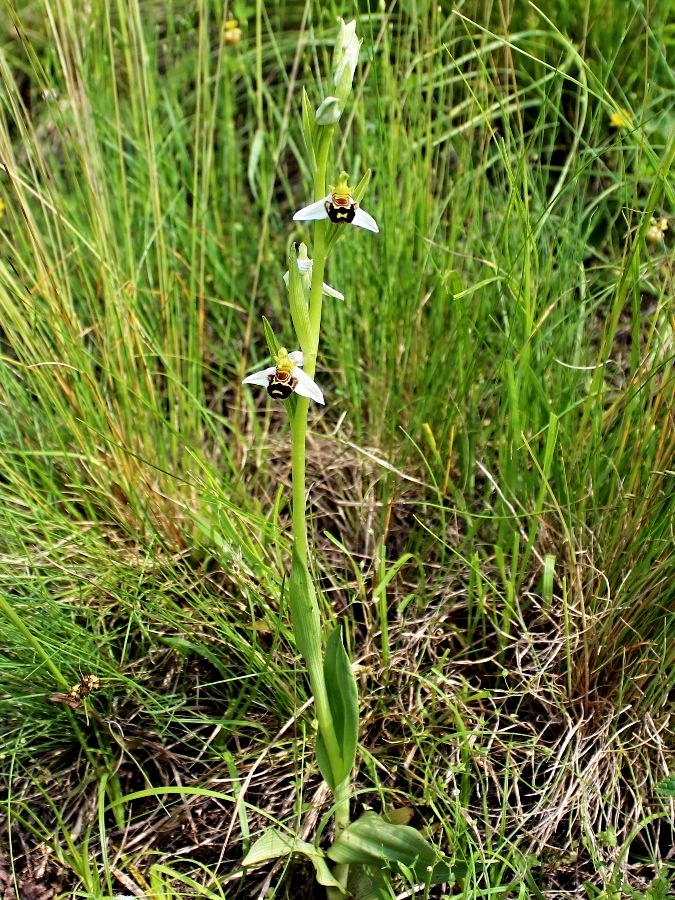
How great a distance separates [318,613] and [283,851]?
1.21 ft

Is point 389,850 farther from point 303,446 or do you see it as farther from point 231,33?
point 231,33

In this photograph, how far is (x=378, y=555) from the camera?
69.6 inches

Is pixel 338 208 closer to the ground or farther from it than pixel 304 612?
farther from it

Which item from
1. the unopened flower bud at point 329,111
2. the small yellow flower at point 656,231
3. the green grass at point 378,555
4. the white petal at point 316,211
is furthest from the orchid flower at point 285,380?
the small yellow flower at point 656,231

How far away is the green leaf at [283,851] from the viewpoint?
1373mm

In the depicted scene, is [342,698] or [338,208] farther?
[342,698]

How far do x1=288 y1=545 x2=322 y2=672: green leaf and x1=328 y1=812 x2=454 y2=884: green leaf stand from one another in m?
0.27

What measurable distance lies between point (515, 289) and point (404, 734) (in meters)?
0.81

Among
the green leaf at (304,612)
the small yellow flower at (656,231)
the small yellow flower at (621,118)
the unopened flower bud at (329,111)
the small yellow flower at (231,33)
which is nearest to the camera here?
the unopened flower bud at (329,111)

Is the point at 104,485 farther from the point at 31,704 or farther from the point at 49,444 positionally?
the point at 31,704

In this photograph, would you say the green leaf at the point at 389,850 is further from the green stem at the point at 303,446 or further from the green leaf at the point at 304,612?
the green leaf at the point at 304,612

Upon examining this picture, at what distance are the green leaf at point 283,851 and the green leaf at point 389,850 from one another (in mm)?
23

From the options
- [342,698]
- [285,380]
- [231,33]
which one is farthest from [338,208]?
[231,33]

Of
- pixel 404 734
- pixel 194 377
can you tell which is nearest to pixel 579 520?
pixel 404 734
